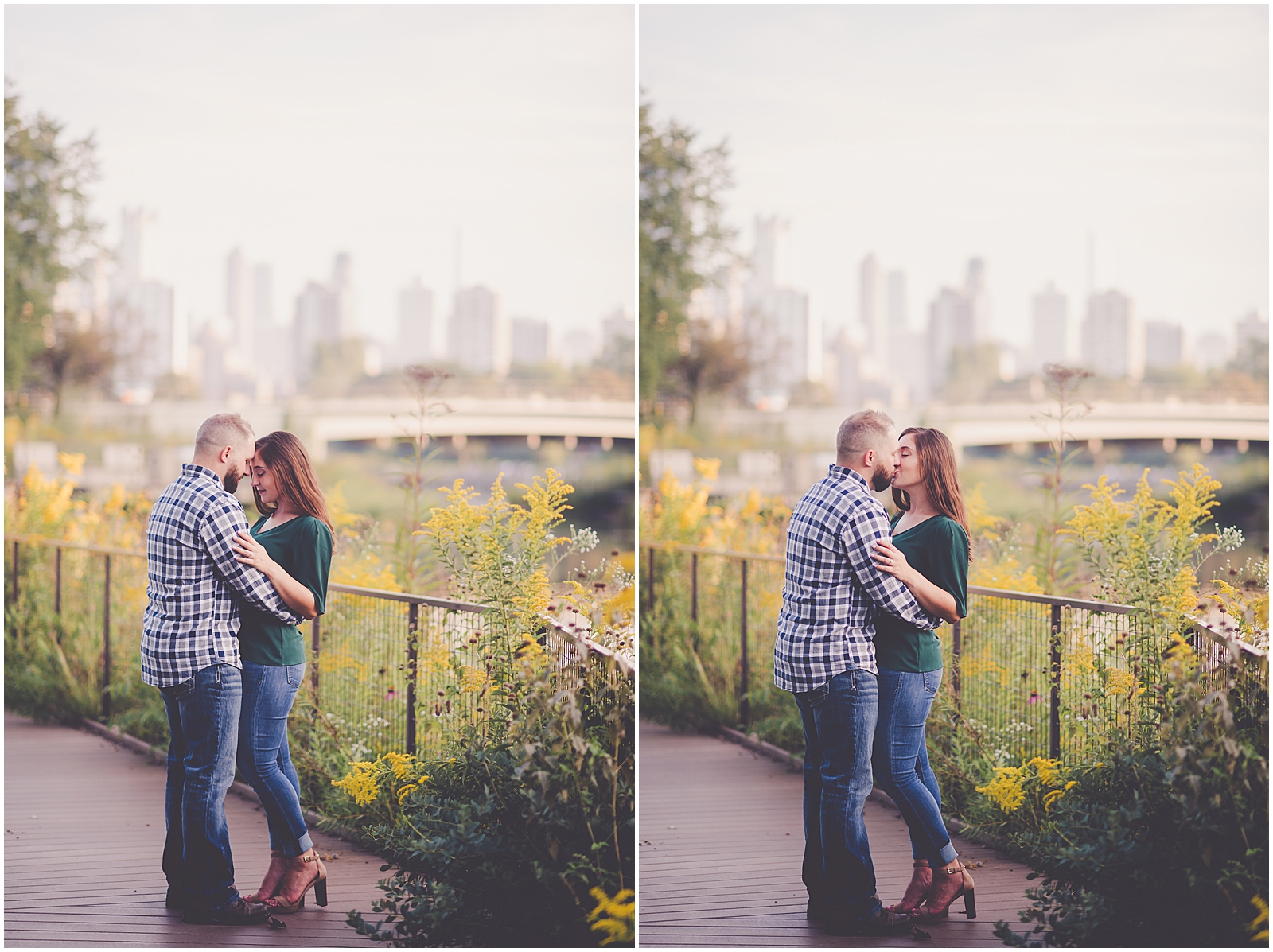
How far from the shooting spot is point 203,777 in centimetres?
316

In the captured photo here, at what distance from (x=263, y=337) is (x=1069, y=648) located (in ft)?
15.5

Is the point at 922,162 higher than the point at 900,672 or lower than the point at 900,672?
higher

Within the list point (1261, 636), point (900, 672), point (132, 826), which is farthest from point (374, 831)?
point (1261, 636)

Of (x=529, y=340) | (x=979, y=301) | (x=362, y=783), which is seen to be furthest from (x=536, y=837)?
(x=979, y=301)

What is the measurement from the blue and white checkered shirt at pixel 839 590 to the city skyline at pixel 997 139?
6.94 feet

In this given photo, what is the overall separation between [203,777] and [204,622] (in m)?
0.47


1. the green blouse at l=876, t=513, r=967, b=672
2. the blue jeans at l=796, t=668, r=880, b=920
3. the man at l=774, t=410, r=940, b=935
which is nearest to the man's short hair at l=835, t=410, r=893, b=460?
the man at l=774, t=410, r=940, b=935

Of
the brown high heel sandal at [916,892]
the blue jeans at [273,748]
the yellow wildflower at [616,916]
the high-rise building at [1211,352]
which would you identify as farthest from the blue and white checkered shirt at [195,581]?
the high-rise building at [1211,352]

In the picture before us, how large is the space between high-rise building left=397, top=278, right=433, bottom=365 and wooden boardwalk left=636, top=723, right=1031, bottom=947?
2128mm

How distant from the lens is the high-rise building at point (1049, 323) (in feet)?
17.9

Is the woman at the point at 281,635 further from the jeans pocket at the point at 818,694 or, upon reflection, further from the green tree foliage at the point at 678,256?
the green tree foliage at the point at 678,256

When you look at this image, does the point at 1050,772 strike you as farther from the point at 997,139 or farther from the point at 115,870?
the point at 115,870

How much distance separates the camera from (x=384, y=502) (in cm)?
408

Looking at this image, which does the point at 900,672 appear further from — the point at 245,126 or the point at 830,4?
the point at 245,126
